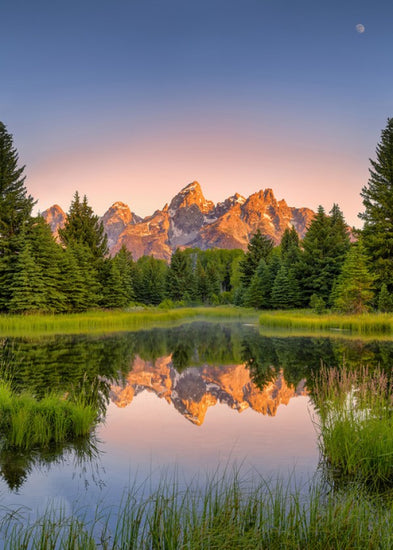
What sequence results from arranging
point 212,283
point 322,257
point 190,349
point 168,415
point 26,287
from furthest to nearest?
point 212,283 → point 322,257 → point 26,287 → point 190,349 → point 168,415

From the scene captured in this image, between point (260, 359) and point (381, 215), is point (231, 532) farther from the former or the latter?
point (381, 215)

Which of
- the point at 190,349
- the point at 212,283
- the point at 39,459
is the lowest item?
the point at 190,349

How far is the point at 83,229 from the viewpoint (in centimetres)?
5031

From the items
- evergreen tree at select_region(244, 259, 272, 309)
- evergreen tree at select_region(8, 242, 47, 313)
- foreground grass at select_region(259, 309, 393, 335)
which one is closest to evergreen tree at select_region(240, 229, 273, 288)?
evergreen tree at select_region(244, 259, 272, 309)

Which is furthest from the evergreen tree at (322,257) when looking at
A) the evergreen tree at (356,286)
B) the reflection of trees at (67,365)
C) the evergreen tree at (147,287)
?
the evergreen tree at (147,287)

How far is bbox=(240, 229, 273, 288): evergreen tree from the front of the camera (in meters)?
74.2

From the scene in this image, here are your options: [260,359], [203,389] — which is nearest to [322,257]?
[260,359]

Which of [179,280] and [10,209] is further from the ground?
[10,209]

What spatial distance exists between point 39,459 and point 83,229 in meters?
46.5

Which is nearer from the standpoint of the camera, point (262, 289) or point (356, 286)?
point (356, 286)

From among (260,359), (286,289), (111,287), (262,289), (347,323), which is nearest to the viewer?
(260,359)

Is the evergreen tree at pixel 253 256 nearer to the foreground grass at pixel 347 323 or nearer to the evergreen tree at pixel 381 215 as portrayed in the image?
the evergreen tree at pixel 381 215

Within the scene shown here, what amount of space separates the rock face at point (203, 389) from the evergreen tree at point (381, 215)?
1090 inches

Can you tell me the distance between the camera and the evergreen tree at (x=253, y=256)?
7419cm
